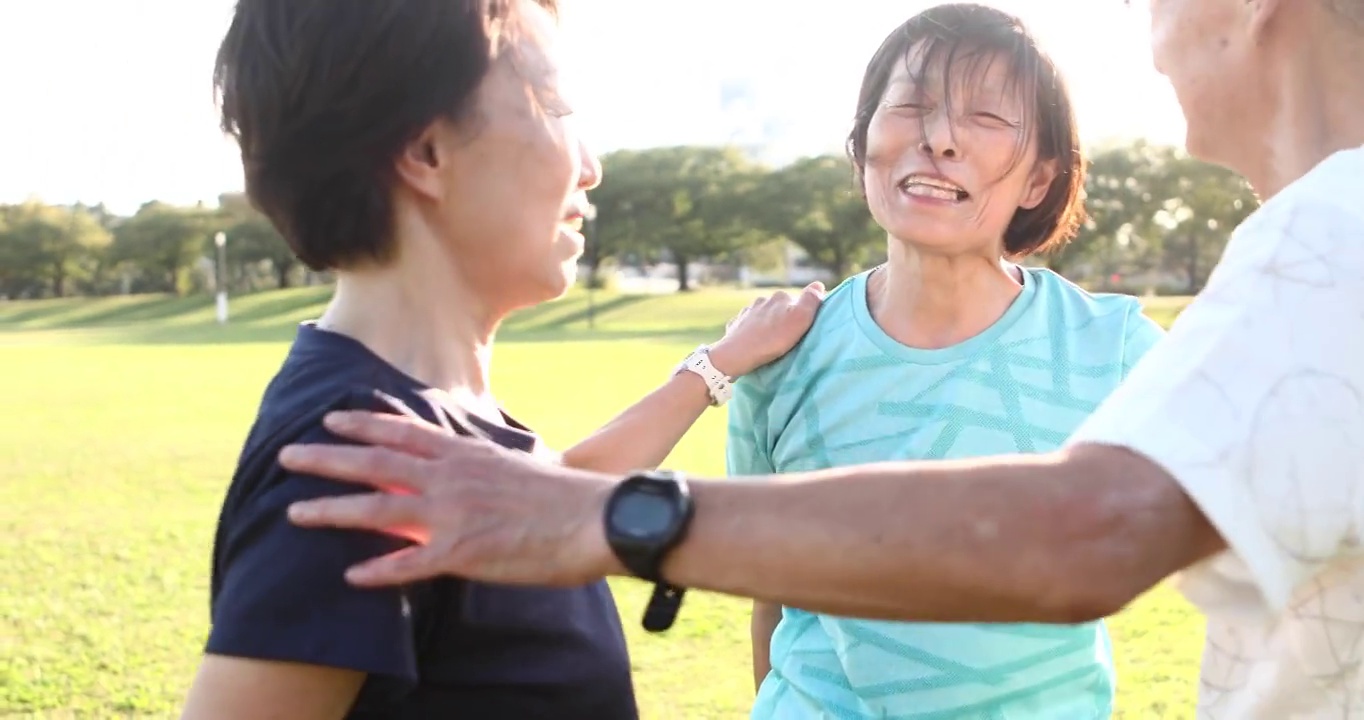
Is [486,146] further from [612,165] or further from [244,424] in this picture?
[612,165]

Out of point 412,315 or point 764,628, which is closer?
point 412,315

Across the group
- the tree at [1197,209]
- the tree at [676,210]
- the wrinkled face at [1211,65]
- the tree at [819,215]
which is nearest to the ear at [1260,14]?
the wrinkled face at [1211,65]

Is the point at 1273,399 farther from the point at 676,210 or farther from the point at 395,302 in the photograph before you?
the point at 676,210

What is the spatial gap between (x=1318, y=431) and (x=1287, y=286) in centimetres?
15

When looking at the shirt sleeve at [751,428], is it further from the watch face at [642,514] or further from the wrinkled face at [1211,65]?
the watch face at [642,514]

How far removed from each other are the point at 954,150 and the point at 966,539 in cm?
151

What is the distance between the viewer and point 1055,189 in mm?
2803

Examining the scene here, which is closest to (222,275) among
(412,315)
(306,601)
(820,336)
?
(820,336)

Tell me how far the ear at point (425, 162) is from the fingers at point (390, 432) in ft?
1.48

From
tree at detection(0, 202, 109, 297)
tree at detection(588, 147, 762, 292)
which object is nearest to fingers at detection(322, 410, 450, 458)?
tree at detection(588, 147, 762, 292)

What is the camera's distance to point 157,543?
797 centimetres

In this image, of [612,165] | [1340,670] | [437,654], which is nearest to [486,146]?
[437,654]

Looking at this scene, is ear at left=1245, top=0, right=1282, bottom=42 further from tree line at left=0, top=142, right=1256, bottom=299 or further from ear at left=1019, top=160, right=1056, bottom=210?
tree line at left=0, top=142, right=1256, bottom=299

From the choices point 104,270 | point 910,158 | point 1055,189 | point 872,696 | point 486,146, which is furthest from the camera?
point 104,270
